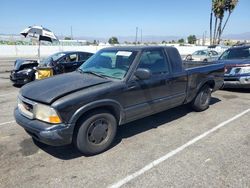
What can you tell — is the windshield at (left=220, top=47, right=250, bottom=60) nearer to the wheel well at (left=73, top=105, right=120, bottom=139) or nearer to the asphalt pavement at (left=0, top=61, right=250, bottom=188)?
the asphalt pavement at (left=0, top=61, right=250, bottom=188)

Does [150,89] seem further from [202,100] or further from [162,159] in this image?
[202,100]

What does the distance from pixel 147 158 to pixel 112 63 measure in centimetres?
189

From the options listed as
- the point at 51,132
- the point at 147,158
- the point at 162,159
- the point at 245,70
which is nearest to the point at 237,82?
the point at 245,70

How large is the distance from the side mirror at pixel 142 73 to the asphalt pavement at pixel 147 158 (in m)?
1.18

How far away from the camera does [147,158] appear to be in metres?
3.73

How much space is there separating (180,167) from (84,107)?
5.41 ft

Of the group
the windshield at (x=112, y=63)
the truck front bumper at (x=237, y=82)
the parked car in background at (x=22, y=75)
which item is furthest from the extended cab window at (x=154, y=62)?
the parked car in background at (x=22, y=75)

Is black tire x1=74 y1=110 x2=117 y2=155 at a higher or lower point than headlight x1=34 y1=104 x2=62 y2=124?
lower

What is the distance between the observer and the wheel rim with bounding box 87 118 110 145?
3.80 metres

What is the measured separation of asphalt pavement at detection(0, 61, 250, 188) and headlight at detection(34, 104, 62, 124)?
692 mm

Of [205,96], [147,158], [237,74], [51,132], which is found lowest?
[147,158]

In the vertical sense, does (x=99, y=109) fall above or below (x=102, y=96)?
below

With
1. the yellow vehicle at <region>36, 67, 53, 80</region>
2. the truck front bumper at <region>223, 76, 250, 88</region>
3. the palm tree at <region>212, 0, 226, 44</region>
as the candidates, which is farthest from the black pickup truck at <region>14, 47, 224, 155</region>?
the palm tree at <region>212, 0, 226, 44</region>

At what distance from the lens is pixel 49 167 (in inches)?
137
